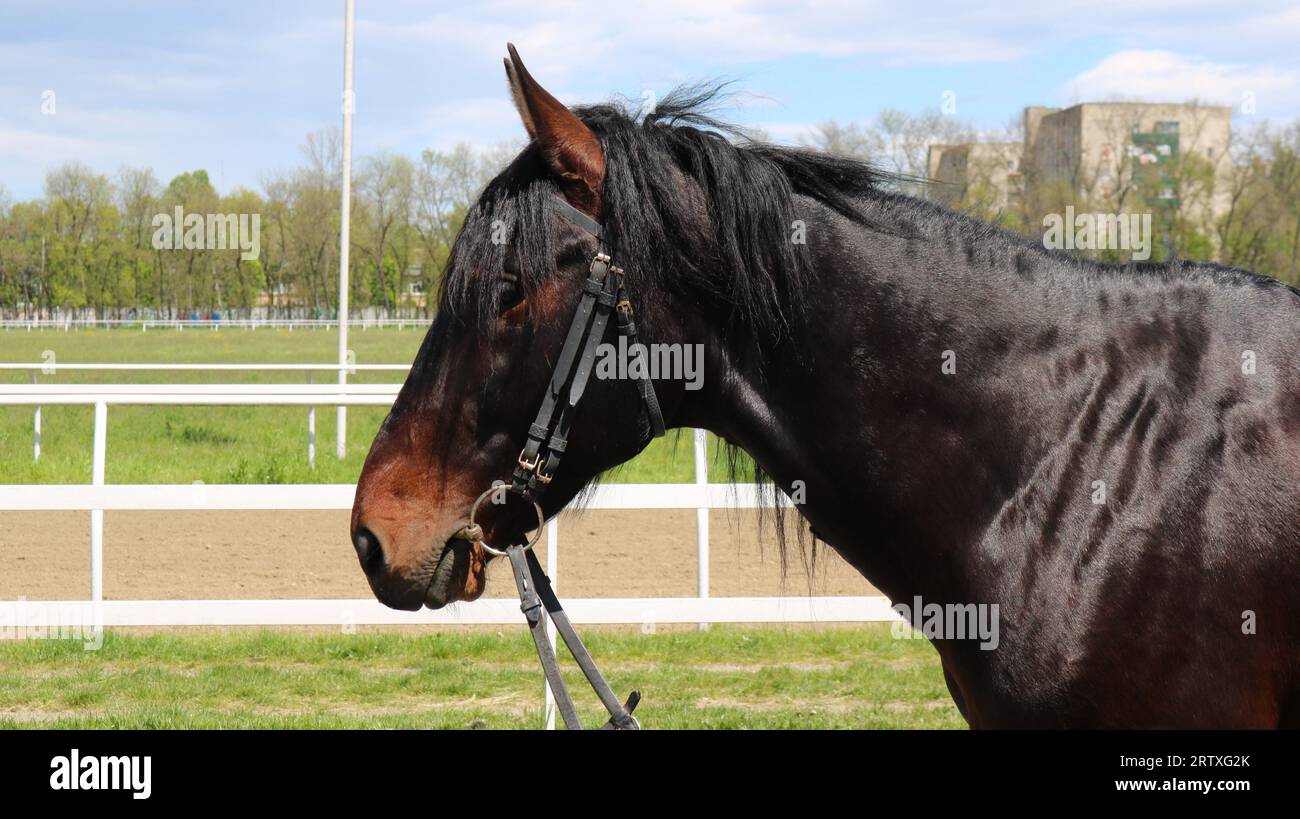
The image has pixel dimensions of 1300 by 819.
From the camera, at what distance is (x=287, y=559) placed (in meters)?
8.79

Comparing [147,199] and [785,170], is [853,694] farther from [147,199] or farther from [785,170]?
[147,199]

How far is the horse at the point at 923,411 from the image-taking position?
2.00 m

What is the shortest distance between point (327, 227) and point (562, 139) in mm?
47742

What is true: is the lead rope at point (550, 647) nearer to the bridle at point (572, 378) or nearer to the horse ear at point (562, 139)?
the bridle at point (572, 378)

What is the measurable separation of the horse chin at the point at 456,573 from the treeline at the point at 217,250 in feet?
130

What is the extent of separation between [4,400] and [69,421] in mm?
12275

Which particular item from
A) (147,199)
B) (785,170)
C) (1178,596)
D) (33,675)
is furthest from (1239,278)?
(147,199)

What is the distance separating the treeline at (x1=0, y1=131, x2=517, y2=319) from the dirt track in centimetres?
3187

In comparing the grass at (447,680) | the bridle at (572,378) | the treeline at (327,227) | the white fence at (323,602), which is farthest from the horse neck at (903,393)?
the treeline at (327,227)

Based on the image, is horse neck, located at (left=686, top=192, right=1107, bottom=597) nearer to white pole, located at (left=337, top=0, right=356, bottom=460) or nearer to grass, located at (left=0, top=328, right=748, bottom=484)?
grass, located at (left=0, top=328, right=748, bottom=484)

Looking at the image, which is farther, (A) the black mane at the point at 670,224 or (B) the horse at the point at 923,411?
(A) the black mane at the point at 670,224

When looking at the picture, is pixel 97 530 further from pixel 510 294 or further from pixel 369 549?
pixel 510 294

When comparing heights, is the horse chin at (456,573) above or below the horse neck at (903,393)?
below
